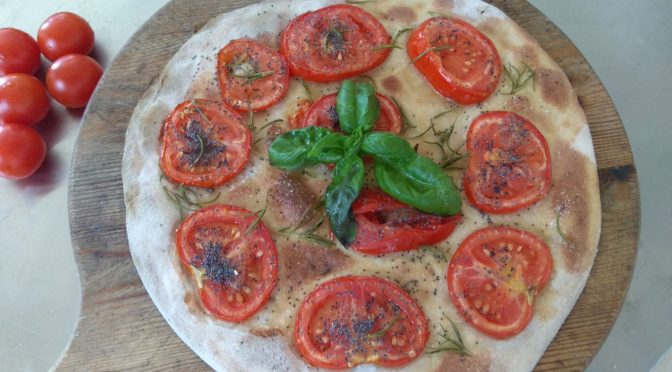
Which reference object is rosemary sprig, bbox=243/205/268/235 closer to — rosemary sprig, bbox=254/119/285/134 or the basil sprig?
the basil sprig

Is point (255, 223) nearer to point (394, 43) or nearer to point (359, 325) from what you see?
point (359, 325)

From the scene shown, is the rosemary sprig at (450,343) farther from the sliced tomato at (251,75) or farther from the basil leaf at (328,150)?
the sliced tomato at (251,75)

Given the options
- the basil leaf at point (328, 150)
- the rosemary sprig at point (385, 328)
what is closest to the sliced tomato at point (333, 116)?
the basil leaf at point (328, 150)

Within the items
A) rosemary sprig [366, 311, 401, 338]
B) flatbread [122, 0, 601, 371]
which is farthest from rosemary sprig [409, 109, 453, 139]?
rosemary sprig [366, 311, 401, 338]

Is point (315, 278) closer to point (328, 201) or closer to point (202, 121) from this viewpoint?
point (328, 201)

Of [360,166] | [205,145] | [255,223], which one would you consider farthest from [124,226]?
[360,166]
